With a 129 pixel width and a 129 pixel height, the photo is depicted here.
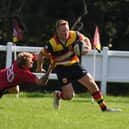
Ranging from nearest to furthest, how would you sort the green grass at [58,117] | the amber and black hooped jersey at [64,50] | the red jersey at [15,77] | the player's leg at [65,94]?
the green grass at [58,117], the red jersey at [15,77], the amber and black hooped jersey at [64,50], the player's leg at [65,94]

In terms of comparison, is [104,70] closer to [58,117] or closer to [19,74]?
[19,74]

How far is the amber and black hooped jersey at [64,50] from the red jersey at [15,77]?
64 centimetres

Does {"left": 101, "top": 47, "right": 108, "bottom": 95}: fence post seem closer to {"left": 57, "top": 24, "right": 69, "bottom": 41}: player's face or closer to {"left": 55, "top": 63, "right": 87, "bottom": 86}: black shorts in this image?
{"left": 55, "top": 63, "right": 87, "bottom": 86}: black shorts

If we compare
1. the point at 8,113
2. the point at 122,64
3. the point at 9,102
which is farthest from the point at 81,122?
the point at 122,64

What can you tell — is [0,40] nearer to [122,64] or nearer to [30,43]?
[30,43]

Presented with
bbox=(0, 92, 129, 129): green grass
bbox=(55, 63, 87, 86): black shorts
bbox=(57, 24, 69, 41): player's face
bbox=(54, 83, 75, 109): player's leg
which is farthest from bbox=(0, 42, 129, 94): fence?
bbox=(57, 24, 69, 41): player's face

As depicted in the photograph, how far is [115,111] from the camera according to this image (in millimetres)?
12430

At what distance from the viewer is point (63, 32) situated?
40.3ft

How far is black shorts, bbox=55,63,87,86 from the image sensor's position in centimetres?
1254

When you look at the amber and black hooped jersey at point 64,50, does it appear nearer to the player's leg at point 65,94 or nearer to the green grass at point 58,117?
Answer: the player's leg at point 65,94

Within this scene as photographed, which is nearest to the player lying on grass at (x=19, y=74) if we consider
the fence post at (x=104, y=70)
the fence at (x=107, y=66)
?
the fence at (x=107, y=66)

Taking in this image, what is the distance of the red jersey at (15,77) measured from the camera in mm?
12242

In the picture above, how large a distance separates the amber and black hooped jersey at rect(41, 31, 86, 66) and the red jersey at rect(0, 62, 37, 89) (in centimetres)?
64

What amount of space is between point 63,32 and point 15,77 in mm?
1161
